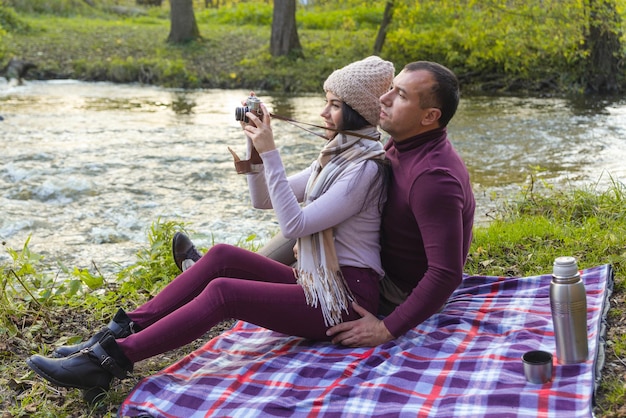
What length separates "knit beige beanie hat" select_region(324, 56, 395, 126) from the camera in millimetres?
3369

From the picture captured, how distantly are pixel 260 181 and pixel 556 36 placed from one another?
37.1ft

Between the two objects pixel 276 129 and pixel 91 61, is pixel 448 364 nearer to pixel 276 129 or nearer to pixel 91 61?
pixel 276 129

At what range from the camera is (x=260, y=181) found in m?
3.72

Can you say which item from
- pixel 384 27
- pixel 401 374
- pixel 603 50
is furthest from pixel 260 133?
pixel 384 27

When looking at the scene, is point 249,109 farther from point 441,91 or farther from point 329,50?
point 329,50

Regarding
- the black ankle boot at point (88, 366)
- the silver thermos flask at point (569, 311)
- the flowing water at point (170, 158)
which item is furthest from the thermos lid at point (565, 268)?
the flowing water at point (170, 158)

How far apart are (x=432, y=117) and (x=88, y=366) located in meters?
1.75

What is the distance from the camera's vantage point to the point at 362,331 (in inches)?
135

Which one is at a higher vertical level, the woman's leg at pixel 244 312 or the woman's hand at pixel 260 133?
the woman's hand at pixel 260 133

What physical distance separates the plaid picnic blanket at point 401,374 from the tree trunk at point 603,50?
1072cm

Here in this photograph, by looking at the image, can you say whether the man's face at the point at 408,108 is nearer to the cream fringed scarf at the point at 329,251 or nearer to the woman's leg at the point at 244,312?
the cream fringed scarf at the point at 329,251

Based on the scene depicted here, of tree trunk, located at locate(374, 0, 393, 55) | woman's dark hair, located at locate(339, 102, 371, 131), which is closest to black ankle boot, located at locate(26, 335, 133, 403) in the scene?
woman's dark hair, located at locate(339, 102, 371, 131)

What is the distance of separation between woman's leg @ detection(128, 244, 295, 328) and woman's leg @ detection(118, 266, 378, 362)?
123 mm

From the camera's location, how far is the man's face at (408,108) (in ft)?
10.9
